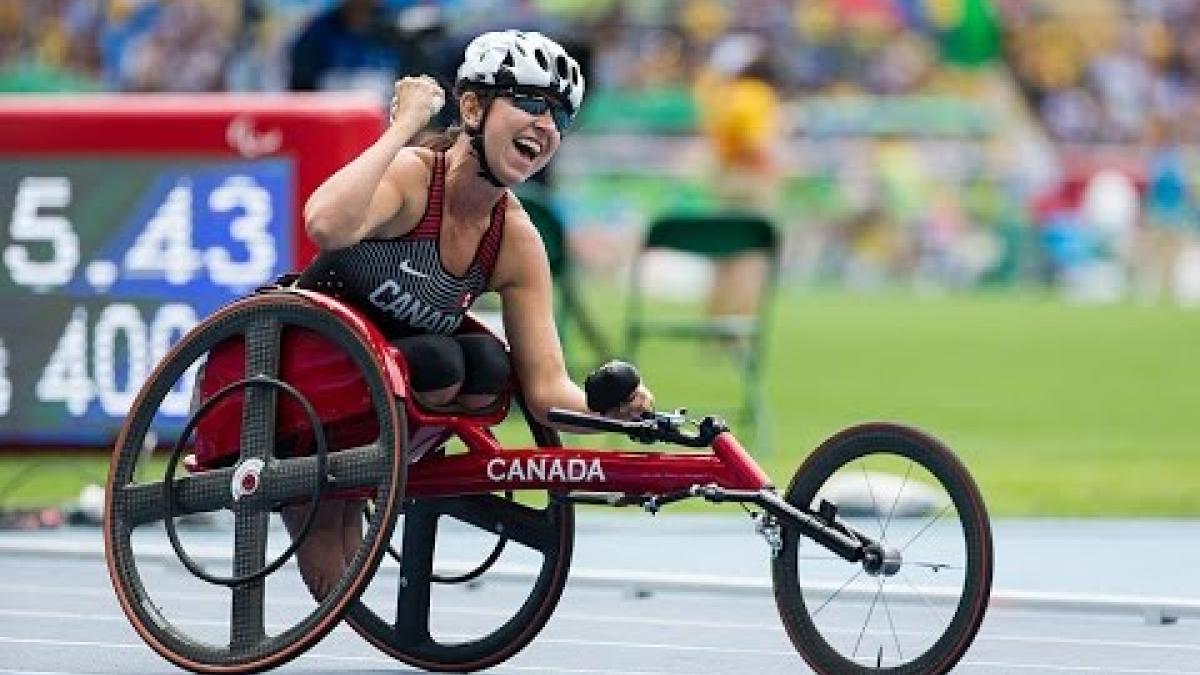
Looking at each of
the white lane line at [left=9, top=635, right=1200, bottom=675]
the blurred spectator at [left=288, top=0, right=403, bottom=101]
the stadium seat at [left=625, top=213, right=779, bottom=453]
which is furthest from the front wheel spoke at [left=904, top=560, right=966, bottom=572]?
the blurred spectator at [left=288, top=0, right=403, bottom=101]

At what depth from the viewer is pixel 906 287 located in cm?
3309

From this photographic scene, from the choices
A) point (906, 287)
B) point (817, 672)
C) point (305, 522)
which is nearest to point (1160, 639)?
point (817, 672)

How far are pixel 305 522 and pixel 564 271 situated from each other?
7.75 m

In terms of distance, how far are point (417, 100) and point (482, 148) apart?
183 millimetres

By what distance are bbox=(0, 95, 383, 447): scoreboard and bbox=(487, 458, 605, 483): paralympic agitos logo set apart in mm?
4264

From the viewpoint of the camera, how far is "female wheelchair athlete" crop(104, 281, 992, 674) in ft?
22.0

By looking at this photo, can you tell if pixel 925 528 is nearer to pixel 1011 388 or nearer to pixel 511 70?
pixel 511 70

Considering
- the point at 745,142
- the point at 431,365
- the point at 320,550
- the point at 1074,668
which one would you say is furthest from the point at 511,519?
the point at 745,142

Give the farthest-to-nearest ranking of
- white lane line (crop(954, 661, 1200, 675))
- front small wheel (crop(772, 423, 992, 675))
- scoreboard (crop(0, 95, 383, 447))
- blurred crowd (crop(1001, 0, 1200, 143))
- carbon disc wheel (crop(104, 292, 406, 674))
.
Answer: blurred crowd (crop(1001, 0, 1200, 143))
scoreboard (crop(0, 95, 383, 447))
white lane line (crop(954, 661, 1200, 675))
carbon disc wheel (crop(104, 292, 406, 674))
front small wheel (crop(772, 423, 992, 675))

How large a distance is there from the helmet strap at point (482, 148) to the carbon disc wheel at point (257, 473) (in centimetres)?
48

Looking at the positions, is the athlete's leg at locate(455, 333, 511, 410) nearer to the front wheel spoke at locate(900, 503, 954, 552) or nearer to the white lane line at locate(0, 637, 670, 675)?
the white lane line at locate(0, 637, 670, 675)

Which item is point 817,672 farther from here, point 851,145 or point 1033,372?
point 851,145

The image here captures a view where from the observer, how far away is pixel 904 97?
35062 millimetres

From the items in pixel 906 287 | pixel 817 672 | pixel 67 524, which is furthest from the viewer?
pixel 906 287
